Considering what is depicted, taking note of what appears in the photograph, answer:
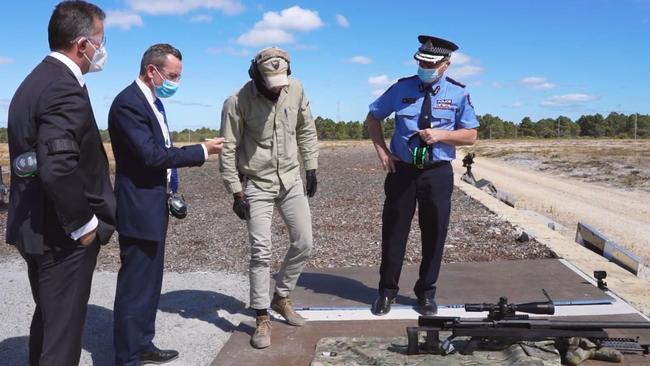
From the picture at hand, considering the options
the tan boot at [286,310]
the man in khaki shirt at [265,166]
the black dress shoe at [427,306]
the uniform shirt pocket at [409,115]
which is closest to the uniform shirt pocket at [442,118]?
the uniform shirt pocket at [409,115]

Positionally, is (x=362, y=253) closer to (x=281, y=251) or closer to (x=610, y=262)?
(x=281, y=251)

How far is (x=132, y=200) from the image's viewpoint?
3.90m

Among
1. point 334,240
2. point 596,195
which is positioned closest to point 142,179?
point 334,240

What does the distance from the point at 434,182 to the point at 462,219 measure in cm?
592

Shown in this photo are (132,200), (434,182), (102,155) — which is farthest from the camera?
(434,182)

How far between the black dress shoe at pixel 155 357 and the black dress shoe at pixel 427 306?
2051mm

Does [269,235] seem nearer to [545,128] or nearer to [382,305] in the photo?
[382,305]

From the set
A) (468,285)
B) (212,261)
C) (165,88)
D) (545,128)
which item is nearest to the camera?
(165,88)

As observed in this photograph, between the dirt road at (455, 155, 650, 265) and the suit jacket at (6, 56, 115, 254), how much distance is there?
8.03 meters

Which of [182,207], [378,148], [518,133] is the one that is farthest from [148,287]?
[518,133]

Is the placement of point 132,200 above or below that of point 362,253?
above

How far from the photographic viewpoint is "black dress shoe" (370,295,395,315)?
16.6ft

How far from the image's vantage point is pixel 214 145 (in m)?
4.17

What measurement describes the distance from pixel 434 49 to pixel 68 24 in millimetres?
2851
